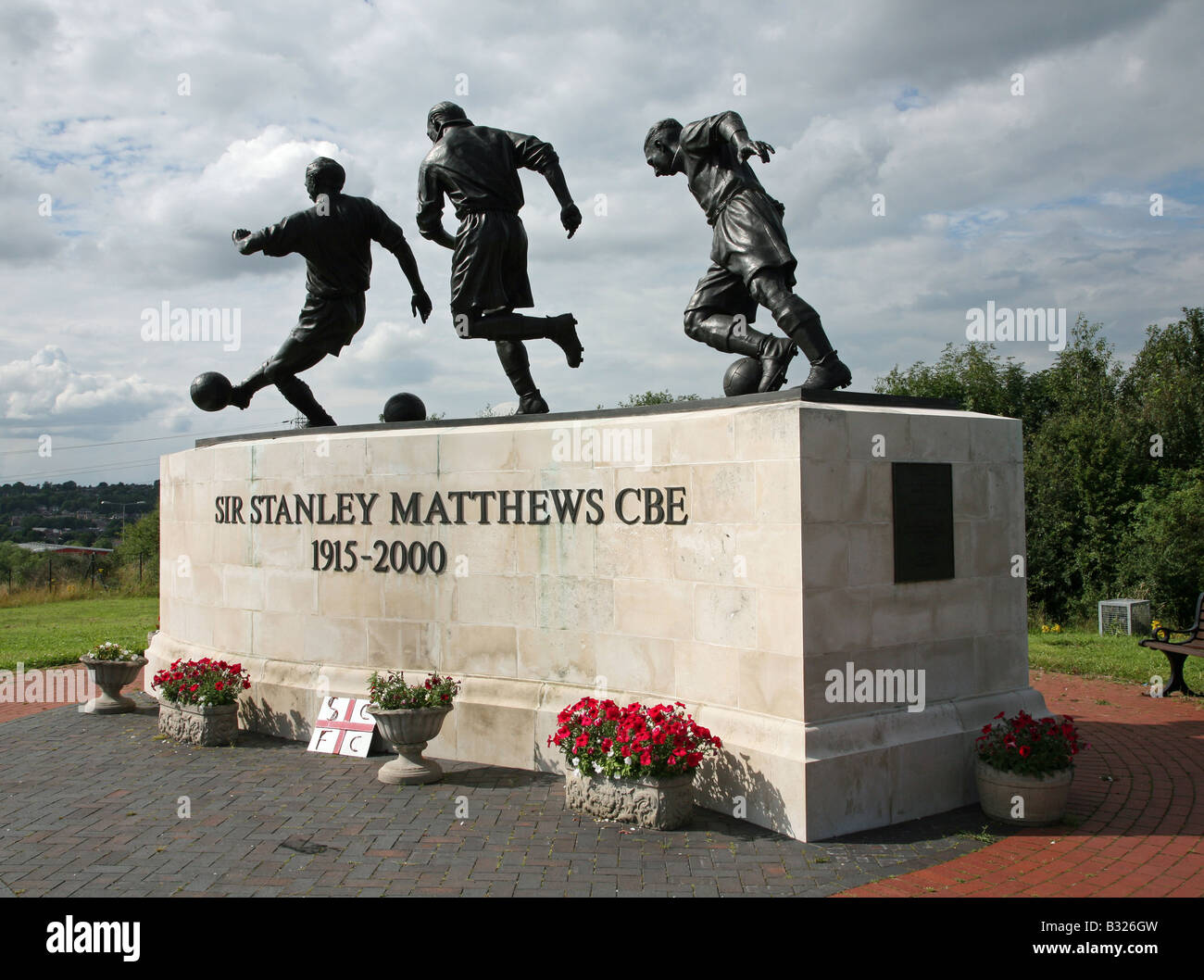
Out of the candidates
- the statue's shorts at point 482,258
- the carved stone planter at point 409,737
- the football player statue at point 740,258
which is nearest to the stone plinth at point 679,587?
the carved stone planter at point 409,737

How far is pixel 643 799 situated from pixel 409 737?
1969 mm

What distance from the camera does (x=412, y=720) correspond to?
22.9ft

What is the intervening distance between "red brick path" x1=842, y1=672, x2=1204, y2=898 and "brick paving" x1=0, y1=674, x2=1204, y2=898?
0.02 m

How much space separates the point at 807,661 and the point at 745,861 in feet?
4.06

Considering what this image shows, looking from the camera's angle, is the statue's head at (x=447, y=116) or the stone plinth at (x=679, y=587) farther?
the statue's head at (x=447, y=116)

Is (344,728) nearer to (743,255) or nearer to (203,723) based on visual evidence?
(203,723)

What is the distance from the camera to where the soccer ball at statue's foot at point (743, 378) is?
704 centimetres

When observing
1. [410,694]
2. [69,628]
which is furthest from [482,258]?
[69,628]

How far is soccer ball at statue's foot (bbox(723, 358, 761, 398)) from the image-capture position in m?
7.04

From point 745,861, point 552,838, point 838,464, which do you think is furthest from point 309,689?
point 838,464

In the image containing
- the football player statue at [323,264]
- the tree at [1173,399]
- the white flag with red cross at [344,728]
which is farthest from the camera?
the tree at [1173,399]

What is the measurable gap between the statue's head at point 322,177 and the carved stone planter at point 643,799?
602 centimetres

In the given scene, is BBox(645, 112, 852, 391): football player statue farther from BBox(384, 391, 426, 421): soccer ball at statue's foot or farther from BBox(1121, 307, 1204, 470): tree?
BBox(1121, 307, 1204, 470): tree

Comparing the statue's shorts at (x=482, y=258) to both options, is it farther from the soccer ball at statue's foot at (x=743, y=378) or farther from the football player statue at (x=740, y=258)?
the soccer ball at statue's foot at (x=743, y=378)
